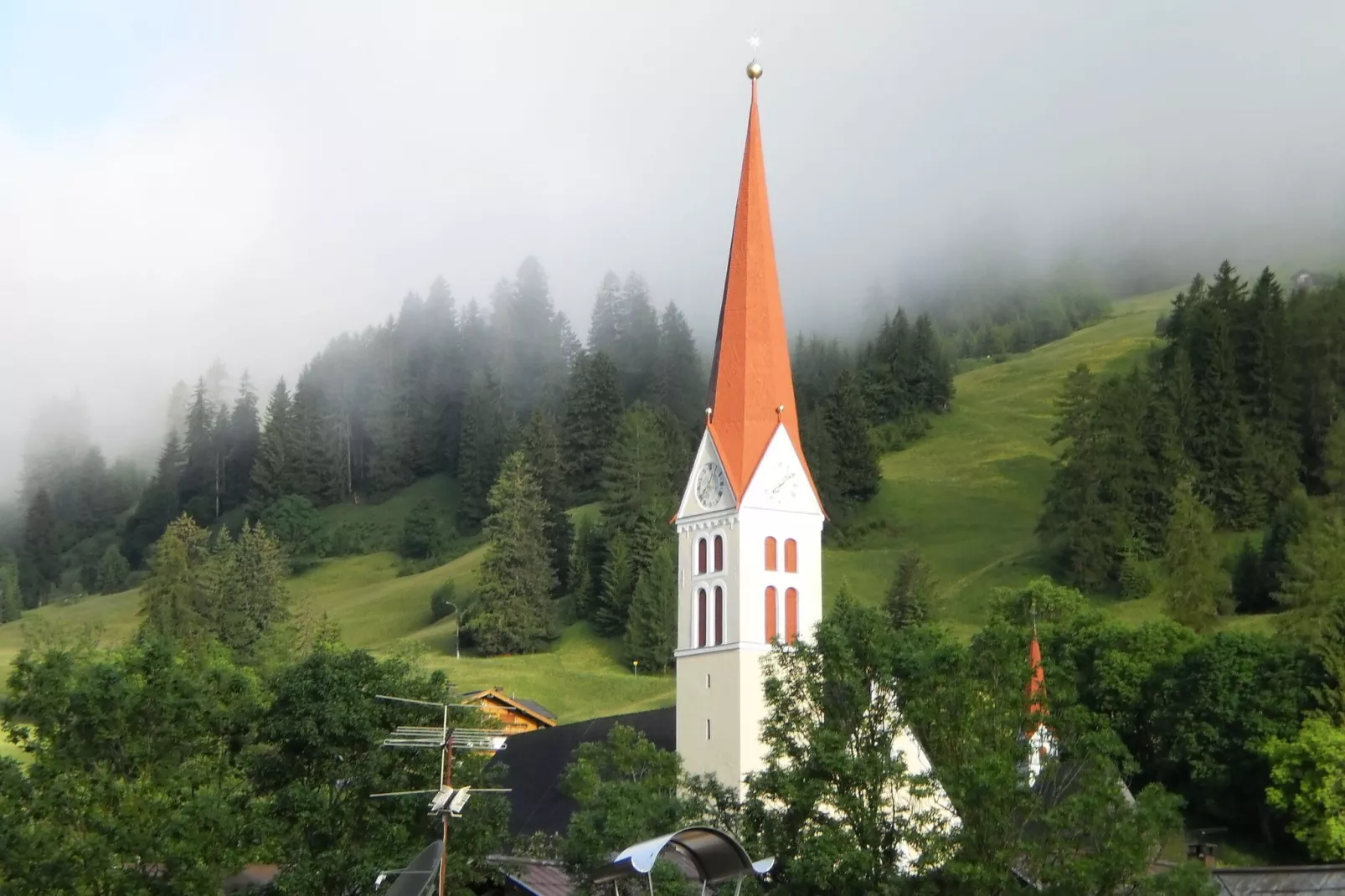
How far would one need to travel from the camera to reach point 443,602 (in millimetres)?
132125

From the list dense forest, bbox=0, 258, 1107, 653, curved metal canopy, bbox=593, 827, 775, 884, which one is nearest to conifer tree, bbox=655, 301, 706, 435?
dense forest, bbox=0, 258, 1107, 653

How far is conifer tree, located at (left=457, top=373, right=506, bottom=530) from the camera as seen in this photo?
529 feet

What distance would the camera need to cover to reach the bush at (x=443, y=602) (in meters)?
132

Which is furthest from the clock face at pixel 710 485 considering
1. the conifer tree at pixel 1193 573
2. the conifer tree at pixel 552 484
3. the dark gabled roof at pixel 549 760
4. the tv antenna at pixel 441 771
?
the conifer tree at pixel 552 484

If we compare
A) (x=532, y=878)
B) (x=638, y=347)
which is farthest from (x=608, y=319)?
(x=532, y=878)

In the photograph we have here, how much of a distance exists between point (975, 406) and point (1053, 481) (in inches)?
2014

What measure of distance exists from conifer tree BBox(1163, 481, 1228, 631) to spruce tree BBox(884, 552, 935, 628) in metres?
13.5

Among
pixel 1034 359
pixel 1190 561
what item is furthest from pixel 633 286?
pixel 1190 561

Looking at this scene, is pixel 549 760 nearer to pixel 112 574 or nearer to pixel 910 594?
pixel 910 594

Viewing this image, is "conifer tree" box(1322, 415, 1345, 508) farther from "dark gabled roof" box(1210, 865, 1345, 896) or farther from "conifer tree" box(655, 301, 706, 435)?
"conifer tree" box(655, 301, 706, 435)

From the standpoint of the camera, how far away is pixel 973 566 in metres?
118

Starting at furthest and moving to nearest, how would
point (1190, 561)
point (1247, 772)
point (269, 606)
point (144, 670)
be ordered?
point (269, 606) → point (1190, 561) → point (1247, 772) → point (144, 670)

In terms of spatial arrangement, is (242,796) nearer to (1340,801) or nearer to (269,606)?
(1340,801)

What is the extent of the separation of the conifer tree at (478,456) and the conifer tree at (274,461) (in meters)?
17.7
